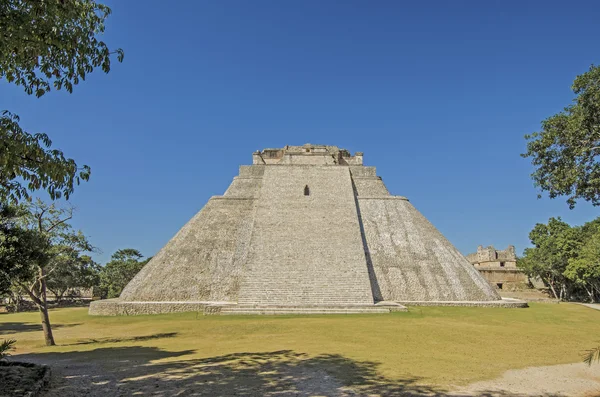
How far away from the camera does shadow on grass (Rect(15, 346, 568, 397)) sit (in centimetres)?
582

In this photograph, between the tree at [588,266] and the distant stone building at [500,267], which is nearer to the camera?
the tree at [588,266]

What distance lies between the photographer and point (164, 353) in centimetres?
914

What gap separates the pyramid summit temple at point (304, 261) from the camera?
17.8m

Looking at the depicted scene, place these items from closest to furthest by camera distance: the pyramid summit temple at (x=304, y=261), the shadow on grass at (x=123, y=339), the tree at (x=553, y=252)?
the shadow on grass at (x=123, y=339), the pyramid summit temple at (x=304, y=261), the tree at (x=553, y=252)

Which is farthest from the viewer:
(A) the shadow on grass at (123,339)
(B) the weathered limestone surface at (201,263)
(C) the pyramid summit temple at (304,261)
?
(B) the weathered limestone surface at (201,263)

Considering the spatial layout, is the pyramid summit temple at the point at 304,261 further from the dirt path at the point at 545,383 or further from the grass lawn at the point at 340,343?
the dirt path at the point at 545,383

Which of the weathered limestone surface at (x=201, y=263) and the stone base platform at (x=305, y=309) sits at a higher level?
the weathered limestone surface at (x=201, y=263)

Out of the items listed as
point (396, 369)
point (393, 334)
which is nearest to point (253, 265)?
point (393, 334)

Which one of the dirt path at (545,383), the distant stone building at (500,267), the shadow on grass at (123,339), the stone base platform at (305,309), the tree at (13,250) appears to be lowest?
the dirt path at (545,383)

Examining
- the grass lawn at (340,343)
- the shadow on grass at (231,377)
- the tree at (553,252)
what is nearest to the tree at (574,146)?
the grass lawn at (340,343)

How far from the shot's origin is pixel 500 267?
36.4 metres

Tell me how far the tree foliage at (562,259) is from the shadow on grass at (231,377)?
27353 mm

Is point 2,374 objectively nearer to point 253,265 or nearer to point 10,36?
point 10,36

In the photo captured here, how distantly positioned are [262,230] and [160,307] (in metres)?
6.67
